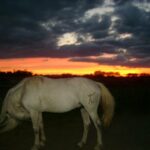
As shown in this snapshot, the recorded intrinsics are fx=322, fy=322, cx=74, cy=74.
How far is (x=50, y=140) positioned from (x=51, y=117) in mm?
4863

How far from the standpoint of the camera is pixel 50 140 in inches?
359

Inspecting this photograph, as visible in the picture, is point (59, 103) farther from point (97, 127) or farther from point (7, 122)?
point (7, 122)

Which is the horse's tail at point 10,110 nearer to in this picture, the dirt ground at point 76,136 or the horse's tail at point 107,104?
the dirt ground at point 76,136

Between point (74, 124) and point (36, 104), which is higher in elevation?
point (36, 104)

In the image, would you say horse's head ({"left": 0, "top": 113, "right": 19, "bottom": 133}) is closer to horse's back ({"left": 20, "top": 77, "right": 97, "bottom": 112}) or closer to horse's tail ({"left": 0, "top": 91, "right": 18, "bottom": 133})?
horse's tail ({"left": 0, "top": 91, "right": 18, "bottom": 133})

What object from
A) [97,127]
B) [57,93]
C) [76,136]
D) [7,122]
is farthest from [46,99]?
[76,136]

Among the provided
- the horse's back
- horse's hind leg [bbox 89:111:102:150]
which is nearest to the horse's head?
the horse's back

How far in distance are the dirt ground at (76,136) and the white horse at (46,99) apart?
44cm

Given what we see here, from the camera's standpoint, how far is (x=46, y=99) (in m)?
8.36

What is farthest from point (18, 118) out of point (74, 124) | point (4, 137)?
point (74, 124)

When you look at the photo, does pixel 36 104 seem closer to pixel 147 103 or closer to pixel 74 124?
pixel 74 124

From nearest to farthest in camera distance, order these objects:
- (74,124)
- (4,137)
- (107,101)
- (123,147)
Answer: (123,147) → (107,101) → (4,137) → (74,124)

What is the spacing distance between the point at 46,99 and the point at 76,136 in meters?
1.99

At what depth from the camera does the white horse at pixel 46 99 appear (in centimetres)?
826
